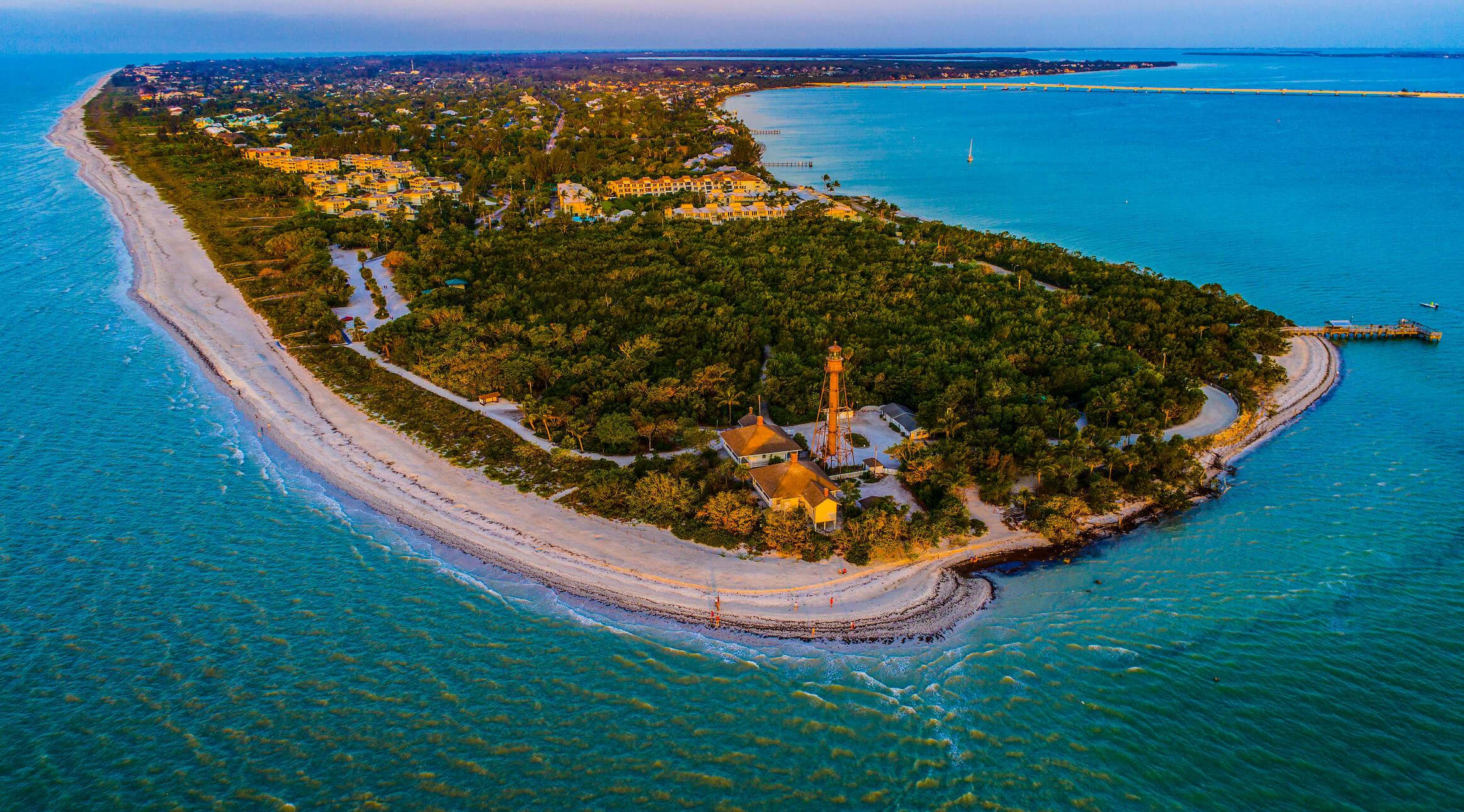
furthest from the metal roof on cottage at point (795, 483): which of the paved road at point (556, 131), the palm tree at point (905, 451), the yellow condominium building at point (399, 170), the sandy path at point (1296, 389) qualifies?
the paved road at point (556, 131)

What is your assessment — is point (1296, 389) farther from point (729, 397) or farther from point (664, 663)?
point (664, 663)

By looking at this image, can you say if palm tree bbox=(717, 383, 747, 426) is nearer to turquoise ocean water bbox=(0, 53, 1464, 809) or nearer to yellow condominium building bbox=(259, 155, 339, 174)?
turquoise ocean water bbox=(0, 53, 1464, 809)

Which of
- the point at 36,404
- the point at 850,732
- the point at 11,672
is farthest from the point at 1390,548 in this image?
the point at 36,404

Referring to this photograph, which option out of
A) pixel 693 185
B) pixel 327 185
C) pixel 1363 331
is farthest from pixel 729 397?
pixel 327 185

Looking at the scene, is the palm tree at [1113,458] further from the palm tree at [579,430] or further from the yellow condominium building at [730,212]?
the yellow condominium building at [730,212]

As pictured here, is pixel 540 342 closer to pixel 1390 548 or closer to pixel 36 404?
pixel 36 404

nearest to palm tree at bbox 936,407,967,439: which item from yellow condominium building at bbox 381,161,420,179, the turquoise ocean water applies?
the turquoise ocean water

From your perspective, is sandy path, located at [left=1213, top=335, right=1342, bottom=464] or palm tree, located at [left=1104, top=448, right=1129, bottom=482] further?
sandy path, located at [left=1213, top=335, right=1342, bottom=464]
